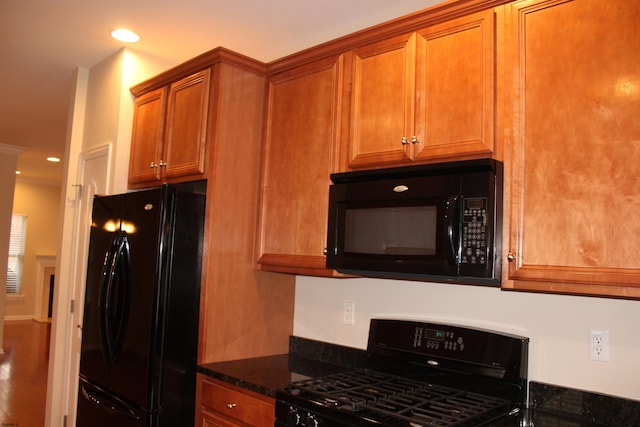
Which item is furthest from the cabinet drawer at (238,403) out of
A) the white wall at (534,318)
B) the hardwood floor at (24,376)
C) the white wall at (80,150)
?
the hardwood floor at (24,376)

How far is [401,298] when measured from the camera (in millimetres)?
2430

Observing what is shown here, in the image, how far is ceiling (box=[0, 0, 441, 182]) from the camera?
263cm

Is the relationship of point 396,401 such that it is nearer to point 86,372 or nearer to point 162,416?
point 162,416

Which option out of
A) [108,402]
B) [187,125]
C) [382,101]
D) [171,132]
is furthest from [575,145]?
[108,402]

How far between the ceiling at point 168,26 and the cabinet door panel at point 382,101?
0.48m

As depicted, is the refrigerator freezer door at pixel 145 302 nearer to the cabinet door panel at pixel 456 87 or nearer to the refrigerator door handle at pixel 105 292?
the refrigerator door handle at pixel 105 292

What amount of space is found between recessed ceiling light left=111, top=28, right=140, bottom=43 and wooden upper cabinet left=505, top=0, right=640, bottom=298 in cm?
219

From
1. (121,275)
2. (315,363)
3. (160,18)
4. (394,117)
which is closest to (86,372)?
(121,275)

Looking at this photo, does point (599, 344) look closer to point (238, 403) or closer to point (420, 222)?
point (420, 222)

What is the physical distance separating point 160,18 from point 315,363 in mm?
2067

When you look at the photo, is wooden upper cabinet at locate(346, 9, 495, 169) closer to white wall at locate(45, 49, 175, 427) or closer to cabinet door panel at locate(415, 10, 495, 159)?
cabinet door panel at locate(415, 10, 495, 159)

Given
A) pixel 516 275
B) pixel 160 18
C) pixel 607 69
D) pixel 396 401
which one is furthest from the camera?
pixel 160 18

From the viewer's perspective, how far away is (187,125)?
8.93ft

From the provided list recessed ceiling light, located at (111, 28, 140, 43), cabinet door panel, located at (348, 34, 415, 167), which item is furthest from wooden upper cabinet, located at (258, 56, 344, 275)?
recessed ceiling light, located at (111, 28, 140, 43)
